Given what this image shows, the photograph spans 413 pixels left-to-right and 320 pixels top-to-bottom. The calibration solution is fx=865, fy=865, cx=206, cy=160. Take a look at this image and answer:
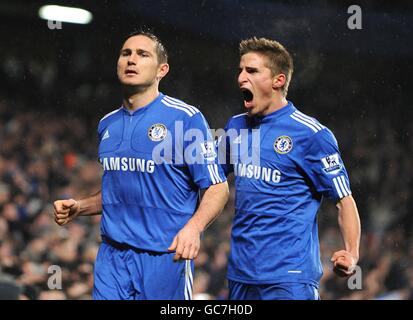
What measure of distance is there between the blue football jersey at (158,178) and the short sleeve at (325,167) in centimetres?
38

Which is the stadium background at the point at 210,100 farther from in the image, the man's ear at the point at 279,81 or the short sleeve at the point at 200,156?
the short sleeve at the point at 200,156

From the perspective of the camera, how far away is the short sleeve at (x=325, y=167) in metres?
3.61

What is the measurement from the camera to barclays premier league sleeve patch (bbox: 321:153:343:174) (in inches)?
142

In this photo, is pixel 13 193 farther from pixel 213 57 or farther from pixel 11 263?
pixel 213 57

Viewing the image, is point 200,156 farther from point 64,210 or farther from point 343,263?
point 343,263

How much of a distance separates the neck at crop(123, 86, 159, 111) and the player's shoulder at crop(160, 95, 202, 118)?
5 cm

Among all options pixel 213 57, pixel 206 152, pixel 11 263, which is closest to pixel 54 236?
pixel 11 263

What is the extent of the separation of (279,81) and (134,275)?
1069mm

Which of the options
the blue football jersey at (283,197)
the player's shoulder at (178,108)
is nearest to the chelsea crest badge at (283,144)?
the blue football jersey at (283,197)

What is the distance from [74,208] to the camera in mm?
3742

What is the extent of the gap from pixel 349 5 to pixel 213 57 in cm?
120

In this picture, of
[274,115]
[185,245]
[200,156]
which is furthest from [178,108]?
[185,245]

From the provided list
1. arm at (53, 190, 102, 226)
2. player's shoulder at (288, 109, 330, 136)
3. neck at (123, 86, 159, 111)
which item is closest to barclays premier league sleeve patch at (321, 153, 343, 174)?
player's shoulder at (288, 109, 330, 136)

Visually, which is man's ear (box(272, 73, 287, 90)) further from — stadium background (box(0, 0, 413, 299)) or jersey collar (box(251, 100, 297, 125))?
stadium background (box(0, 0, 413, 299))
